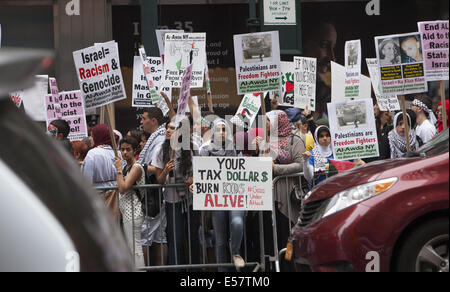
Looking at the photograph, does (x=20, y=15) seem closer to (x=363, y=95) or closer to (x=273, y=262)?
(x=363, y=95)

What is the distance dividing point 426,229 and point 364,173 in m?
0.72

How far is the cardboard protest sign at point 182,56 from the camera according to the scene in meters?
11.4

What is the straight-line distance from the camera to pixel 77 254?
2.68m

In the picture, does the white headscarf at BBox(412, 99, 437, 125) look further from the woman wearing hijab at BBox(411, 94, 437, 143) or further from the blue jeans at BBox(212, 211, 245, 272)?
the blue jeans at BBox(212, 211, 245, 272)

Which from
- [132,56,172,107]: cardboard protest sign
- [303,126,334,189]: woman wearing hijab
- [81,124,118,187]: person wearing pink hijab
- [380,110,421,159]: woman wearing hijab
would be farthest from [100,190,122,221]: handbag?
[380,110,421,159]: woman wearing hijab

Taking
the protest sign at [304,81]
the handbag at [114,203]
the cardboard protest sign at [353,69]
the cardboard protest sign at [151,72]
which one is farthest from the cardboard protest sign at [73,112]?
the cardboard protest sign at [353,69]

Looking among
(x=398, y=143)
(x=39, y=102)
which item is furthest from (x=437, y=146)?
(x=39, y=102)

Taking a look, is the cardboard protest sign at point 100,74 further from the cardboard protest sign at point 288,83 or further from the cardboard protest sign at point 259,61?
the cardboard protest sign at point 288,83

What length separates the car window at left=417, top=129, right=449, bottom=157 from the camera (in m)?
6.41

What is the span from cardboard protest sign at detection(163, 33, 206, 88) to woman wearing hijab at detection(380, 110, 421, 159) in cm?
269

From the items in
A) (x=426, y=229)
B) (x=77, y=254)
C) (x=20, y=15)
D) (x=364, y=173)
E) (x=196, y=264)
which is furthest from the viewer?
(x=20, y=15)

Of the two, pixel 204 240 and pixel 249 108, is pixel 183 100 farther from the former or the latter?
pixel 249 108
